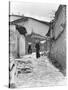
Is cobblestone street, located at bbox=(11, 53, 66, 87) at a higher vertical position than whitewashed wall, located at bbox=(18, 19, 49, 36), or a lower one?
lower

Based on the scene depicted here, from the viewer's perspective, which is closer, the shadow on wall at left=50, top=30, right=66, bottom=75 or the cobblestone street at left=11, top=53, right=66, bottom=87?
the cobblestone street at left=11, top=53, right=66, bottom=87

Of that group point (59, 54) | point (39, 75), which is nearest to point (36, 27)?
point (59, 54)

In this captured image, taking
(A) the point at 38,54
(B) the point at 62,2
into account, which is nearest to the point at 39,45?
(A) the point at 38,54

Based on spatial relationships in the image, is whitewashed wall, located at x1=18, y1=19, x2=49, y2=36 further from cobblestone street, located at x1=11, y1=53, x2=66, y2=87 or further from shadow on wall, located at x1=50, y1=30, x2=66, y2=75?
cobblestone street, located at x1=11, y1=53, x2=66, y2=87

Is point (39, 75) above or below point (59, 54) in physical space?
below

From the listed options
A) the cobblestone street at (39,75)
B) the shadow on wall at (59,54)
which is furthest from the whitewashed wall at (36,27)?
the cobblestone street at (39,75)

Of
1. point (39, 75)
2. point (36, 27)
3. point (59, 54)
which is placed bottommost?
point (39, 75)

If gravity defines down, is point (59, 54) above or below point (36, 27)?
below

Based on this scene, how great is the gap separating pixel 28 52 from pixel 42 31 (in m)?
0.34

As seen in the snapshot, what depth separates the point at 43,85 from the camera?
2.62 metres

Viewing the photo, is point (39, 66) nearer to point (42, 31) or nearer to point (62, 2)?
point (42, 31)

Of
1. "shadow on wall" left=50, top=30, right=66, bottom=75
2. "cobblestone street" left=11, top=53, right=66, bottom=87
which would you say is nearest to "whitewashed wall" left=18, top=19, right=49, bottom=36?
"shadow on wall" left=50, top=30, right=66, bottom=75

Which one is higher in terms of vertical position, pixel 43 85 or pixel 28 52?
pixel 28 52

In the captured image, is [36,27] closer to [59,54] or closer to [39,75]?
[59,54]
